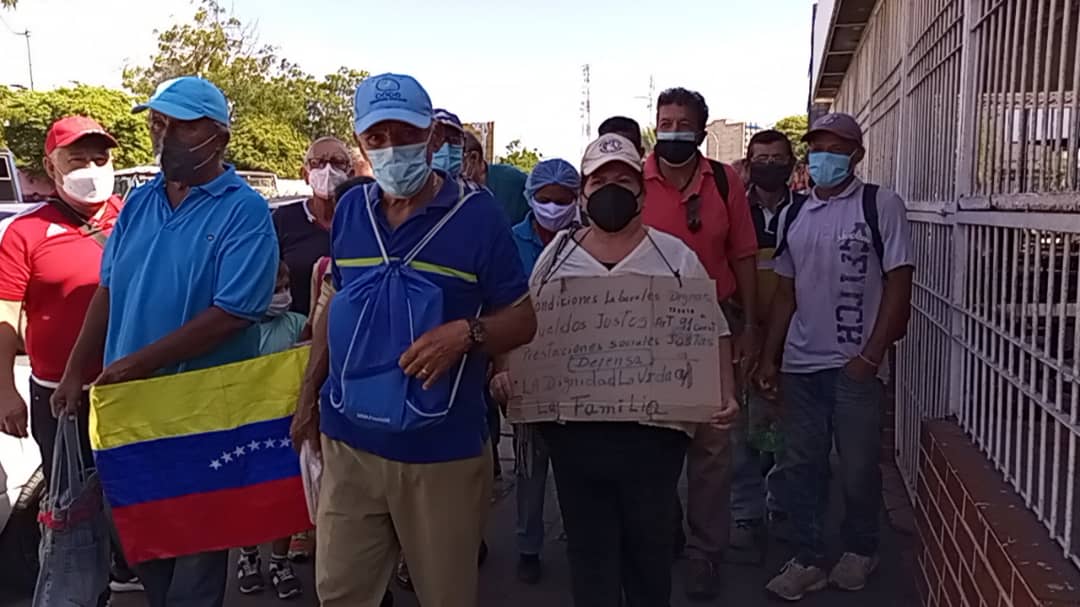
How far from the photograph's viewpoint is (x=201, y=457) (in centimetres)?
304

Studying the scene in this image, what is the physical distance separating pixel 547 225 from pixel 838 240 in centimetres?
124

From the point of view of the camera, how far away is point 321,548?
9.53 ft

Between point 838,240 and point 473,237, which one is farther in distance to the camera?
point 838,240

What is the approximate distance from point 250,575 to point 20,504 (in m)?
1.02

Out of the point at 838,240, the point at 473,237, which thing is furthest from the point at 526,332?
the point at 838,240

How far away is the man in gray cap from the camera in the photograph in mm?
3949

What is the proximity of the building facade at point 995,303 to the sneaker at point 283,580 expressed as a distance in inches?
104

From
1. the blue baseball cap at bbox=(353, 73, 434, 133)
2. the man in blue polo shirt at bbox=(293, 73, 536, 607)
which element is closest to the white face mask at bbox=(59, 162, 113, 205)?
the man in blue polo shirt at bbox=(293, 73, 536, 607)

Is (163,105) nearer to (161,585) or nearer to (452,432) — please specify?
(452,432)

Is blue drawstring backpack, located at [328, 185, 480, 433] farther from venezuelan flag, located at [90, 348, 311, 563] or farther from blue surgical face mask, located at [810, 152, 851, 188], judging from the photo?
blue surgical face mask, located at [810, 152, 851, 188]

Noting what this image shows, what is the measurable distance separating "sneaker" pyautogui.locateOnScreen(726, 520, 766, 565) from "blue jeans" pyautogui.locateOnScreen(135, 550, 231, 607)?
243 centimetres

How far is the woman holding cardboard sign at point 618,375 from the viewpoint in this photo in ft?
10.1

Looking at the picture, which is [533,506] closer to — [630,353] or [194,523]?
[630,353]

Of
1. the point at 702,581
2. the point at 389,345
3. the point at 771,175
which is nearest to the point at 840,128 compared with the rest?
the point at 771,175
